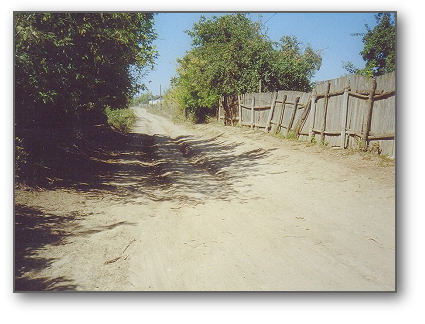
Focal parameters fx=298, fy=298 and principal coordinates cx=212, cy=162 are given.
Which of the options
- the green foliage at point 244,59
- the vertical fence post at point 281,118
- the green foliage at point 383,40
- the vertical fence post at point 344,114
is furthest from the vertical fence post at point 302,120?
the green foliage at point 244,59

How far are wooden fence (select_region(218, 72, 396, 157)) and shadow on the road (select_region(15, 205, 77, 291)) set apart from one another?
14.6ft

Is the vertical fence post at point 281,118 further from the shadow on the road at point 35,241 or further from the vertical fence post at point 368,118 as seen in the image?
the shadow on the road at point 35,241

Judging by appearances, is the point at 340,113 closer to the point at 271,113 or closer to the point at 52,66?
the point at 271,113

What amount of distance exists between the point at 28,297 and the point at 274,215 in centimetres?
299

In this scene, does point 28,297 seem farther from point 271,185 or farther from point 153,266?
point 271,185

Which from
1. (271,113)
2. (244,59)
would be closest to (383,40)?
(271,113)

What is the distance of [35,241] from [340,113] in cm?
616

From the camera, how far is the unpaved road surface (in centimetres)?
279

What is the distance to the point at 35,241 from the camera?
323cm

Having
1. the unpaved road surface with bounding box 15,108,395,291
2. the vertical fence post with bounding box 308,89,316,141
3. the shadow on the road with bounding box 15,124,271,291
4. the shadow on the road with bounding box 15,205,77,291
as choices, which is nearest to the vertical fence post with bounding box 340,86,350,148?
the unpaved road surface with bounding box 15,108,395,291

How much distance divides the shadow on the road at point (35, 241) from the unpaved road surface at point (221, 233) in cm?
1

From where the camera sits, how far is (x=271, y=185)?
555cm

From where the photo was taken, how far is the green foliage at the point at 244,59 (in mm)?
13461

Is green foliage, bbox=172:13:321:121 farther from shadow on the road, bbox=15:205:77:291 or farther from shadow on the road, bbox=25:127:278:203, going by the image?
shadow on the road, bbox=15:205:77:291
